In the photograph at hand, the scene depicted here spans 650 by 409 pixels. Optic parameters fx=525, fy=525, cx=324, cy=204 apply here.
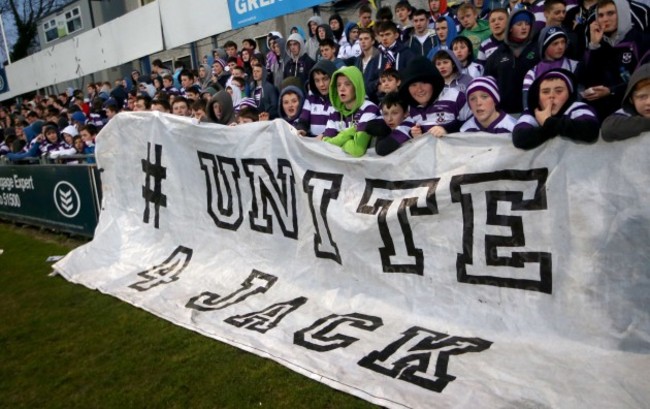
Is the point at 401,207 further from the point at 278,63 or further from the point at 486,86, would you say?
the point at 278,63

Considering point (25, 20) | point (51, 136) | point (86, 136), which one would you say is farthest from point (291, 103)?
point (25, 20)

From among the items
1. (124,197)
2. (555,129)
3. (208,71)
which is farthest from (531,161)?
(208,71)

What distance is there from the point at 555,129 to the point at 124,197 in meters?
5.45

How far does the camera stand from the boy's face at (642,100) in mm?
2996

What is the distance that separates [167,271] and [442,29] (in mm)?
4344

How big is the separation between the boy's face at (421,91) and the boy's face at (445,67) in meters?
0.53

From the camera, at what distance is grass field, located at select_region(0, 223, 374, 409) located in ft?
11.3

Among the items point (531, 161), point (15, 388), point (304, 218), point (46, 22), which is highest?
point (46, 22)

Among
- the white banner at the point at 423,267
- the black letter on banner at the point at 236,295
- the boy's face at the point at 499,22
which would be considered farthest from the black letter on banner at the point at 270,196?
the boy's face at the point at 499,22

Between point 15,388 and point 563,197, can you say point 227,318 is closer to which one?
point 15,388

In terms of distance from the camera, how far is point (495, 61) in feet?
16.6

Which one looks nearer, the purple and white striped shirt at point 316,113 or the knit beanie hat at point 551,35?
the knit beanie hat at point 551,35

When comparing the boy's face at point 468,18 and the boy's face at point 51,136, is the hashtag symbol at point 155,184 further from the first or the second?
the boy's face at point 51,136

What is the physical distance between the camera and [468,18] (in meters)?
6.20
